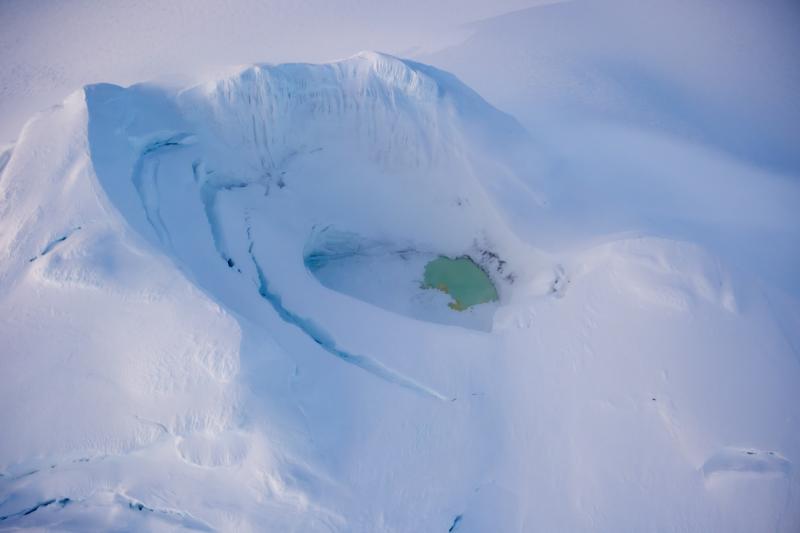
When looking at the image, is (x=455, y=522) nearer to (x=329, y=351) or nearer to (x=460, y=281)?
(x=329, y=351)

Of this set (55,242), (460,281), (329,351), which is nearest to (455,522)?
(329,351)

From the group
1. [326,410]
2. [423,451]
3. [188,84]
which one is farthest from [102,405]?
[188,84]

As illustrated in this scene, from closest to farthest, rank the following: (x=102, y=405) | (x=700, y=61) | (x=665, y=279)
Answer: (x=102, y=405)
(x=665, y=279)
(x=700, y=61)

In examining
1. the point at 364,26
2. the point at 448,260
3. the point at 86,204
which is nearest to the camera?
the point at 86,204

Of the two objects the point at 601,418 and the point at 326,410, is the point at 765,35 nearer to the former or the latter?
the point at 601,418

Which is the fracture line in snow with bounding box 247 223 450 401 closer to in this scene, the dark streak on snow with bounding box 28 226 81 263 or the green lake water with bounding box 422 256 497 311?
the dark streak on snow with bounding box 28 226 81 263

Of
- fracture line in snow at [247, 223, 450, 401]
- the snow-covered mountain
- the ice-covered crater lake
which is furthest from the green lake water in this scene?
fracture line in snow at [247, 223, 450, 401]

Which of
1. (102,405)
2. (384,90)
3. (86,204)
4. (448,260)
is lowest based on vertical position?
(448,260)
